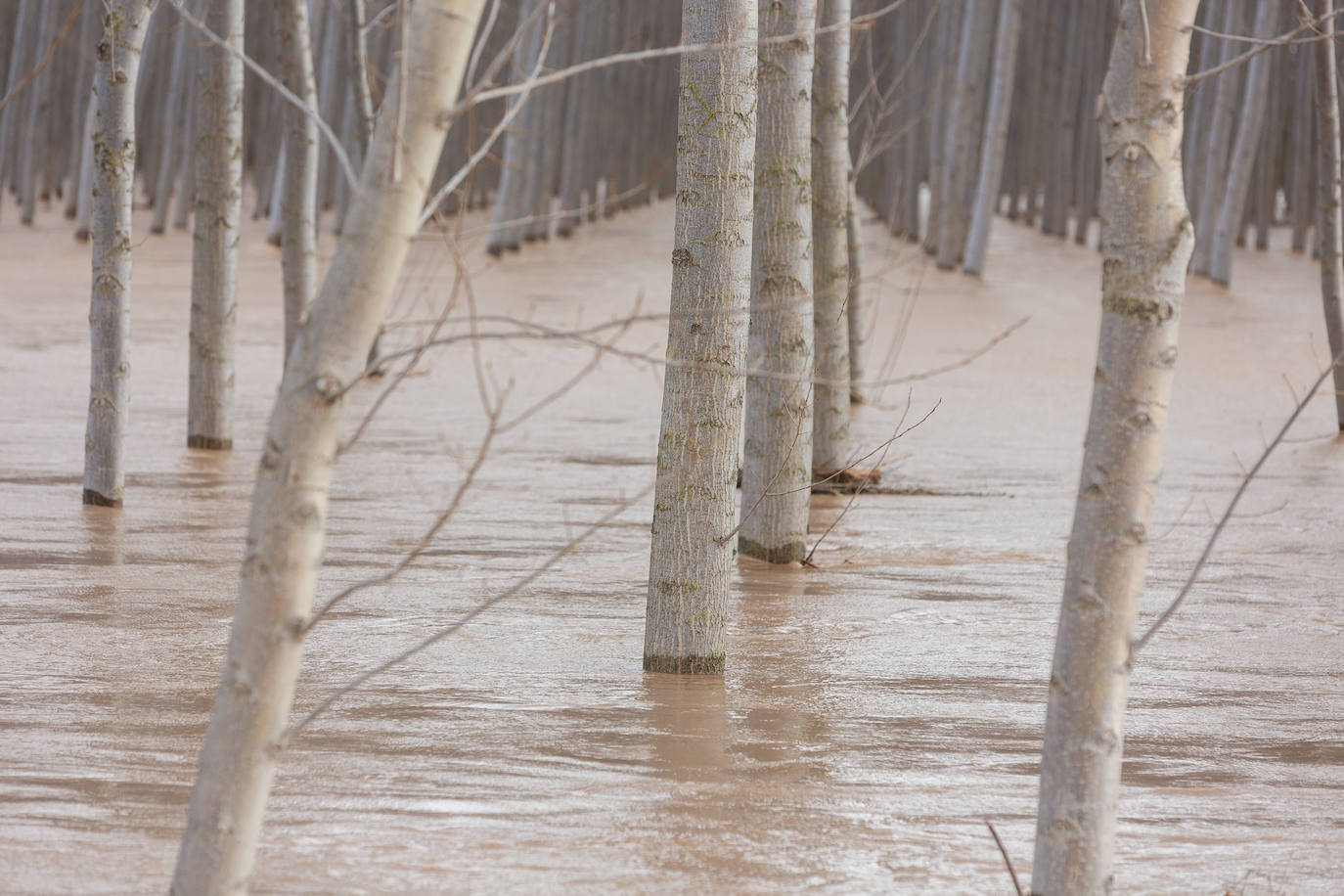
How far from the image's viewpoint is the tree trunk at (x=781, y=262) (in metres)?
5.41

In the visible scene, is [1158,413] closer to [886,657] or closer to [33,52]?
[886,657]

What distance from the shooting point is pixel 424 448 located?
30.6 ft

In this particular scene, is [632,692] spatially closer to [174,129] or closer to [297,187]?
[297,187]

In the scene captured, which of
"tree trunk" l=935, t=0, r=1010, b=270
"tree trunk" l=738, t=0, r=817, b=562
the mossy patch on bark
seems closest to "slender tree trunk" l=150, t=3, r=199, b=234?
"tree trunk" l=935, t=0, r=1010, b=270

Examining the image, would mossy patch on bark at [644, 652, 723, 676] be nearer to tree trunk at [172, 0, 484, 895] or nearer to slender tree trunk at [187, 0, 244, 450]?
tree trunk at [172, 0, 484, 895]

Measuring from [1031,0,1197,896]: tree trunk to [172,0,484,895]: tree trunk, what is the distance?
97cm

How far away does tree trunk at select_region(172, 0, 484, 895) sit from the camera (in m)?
2.08

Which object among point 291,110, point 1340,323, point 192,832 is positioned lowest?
point 192,832

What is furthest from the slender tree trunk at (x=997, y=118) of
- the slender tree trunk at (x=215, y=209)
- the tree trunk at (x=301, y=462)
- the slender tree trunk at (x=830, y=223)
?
the tree trunk at (x=301, y=462)

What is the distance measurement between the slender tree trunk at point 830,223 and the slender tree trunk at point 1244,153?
36.1ft

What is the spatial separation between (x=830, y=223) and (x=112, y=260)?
3.29 metres

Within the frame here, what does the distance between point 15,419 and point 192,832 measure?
8.58m

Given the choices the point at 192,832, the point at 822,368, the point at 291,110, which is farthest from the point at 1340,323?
the point at 192,832

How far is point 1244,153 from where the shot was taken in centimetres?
1859
